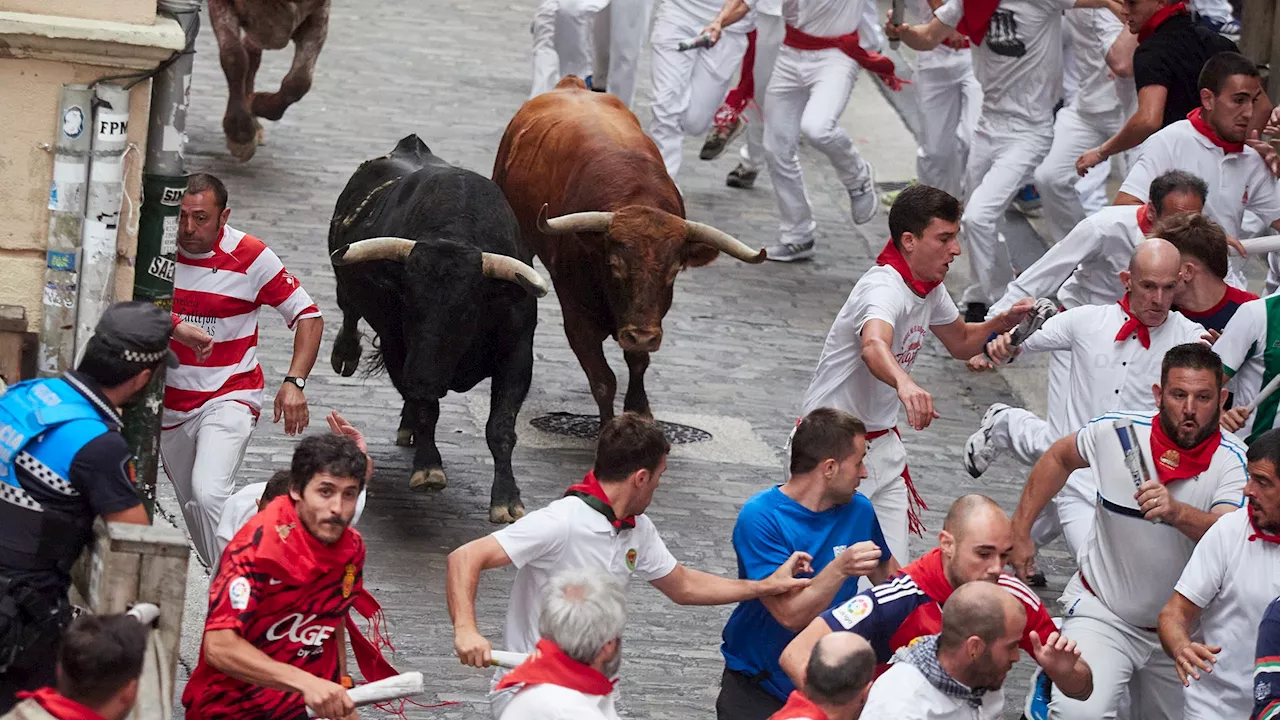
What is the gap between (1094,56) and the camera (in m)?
12.9

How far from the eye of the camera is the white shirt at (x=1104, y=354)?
797 cm

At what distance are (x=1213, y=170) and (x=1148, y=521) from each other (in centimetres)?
Answer: 359

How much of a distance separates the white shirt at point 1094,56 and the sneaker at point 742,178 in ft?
11.9

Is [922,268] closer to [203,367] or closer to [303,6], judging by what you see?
[203,367]

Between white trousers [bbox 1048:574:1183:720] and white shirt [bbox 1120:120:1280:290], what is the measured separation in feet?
10.9

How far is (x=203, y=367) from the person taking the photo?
7848 mm

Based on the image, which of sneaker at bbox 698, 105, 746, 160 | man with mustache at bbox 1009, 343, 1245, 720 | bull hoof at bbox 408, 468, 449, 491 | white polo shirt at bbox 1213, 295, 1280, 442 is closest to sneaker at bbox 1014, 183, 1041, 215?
sneaker at bbox 698, 105, 746, 160

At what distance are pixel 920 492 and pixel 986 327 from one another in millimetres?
2142

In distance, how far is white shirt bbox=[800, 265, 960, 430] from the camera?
7.85 meters

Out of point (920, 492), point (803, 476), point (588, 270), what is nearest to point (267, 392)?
point (588, 270)

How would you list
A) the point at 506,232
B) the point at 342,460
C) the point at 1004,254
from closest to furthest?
the point at 342,460 < the point at 506,232 < the point at 1004,254

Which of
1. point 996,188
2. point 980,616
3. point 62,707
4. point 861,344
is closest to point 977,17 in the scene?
point 996,188

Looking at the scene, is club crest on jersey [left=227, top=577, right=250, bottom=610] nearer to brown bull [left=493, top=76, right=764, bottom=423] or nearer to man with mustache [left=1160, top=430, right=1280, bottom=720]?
man with mustache [left=1160, top=430, right=1280, bottom=720]

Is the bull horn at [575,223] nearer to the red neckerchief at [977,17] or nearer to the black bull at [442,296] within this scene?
the black bull at [442,296]
